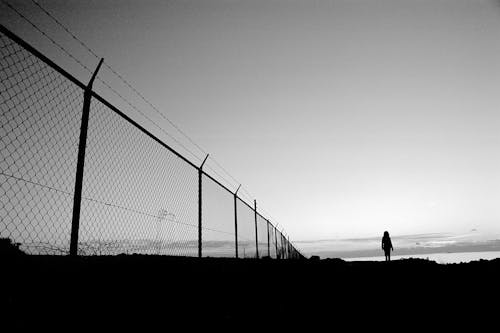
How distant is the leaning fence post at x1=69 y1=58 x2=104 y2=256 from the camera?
2.94m

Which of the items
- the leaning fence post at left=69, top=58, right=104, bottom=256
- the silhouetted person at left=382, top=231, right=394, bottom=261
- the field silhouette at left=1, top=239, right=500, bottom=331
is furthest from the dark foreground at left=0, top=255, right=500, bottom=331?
the silhouetted person at left=382, top=231, right=394, bottom=261

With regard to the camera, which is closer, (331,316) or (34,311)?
(34,311)

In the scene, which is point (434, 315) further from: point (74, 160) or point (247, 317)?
point (74, 160)

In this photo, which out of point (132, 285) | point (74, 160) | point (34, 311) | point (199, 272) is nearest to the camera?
point (34, 311)

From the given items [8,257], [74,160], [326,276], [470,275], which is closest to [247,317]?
[8,257]

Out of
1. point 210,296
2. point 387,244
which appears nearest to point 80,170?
point 210,296

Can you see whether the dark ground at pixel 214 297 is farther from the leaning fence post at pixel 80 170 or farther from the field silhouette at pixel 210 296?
the leaning fence post at pixel 80 170

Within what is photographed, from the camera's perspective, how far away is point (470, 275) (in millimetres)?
4648

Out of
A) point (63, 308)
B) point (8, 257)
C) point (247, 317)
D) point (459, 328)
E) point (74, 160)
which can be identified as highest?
point (74, 160)

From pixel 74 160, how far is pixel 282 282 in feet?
7.74

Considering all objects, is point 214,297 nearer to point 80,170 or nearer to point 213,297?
point 213,297

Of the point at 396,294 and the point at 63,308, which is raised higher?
the point at 63,308

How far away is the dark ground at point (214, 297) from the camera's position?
1602 millimetres

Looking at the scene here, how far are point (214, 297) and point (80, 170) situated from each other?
6.00 feet
